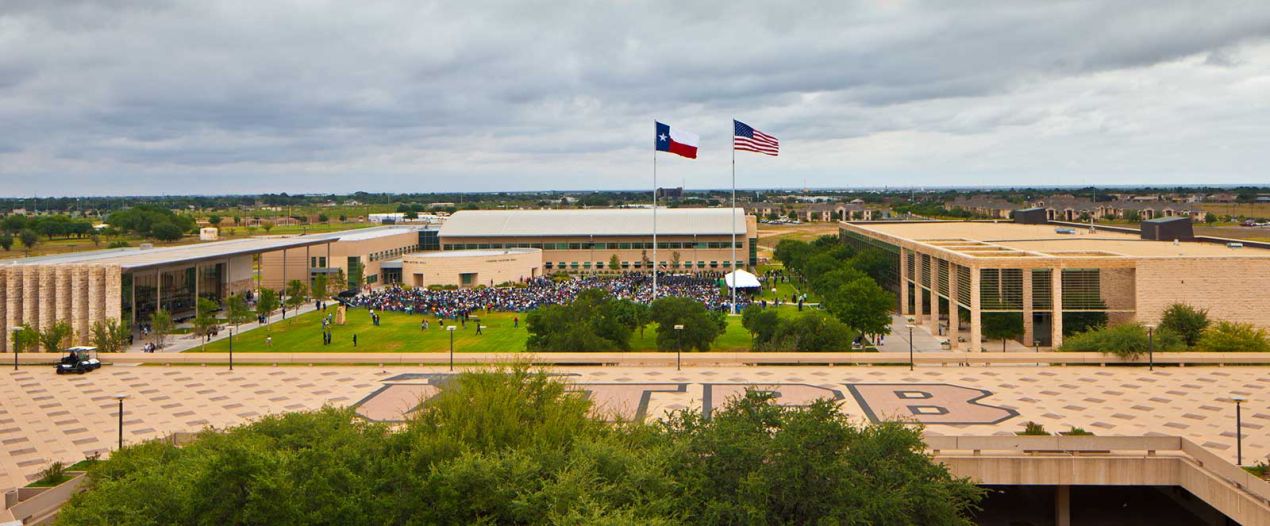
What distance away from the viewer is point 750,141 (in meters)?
52.2

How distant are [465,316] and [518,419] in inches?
1454

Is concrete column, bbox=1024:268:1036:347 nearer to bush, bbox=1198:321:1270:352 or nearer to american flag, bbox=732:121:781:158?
bush, bbox=1198:321:1270:352

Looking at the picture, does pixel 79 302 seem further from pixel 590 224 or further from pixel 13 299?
pixel 590 224

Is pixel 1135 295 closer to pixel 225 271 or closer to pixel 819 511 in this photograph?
pixel 819 511

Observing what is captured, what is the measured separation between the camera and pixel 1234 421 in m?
23.6

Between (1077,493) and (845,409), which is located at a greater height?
(845,409)

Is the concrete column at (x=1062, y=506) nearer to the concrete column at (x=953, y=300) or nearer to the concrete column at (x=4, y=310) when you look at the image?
the concrete column at (x=953, y=300)

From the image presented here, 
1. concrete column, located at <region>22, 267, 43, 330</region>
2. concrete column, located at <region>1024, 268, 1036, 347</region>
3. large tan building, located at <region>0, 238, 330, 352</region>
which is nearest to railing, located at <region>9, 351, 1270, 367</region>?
concrete column, located at <region>1024, 268, 1036, 347</region>

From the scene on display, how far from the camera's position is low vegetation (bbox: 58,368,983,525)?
44.9ft

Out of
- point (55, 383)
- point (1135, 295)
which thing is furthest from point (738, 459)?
point (1135, 295)

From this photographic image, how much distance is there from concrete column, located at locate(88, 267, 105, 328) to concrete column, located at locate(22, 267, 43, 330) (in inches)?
97.6

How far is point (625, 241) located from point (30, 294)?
57.1 m

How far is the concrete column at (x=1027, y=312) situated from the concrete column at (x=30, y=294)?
49.4m

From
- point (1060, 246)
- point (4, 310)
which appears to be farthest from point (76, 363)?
point (1060, 246)
